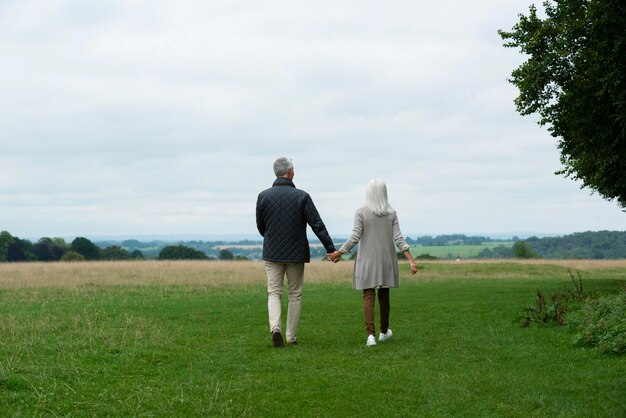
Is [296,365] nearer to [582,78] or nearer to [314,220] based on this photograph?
[314,220]

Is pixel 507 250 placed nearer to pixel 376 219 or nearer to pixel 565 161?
pixel 565 161

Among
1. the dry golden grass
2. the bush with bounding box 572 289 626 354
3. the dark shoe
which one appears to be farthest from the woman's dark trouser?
the dry golden grass

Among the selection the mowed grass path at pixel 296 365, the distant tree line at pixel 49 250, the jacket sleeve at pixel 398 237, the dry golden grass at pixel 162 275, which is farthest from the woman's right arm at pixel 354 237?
the distant tree line at pixel 49 250

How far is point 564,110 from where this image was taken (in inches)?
883

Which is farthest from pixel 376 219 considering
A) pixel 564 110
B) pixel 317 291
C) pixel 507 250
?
pixel 507 250

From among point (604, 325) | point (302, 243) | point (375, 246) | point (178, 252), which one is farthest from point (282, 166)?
point (178, 252)

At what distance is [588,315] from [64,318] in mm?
10419

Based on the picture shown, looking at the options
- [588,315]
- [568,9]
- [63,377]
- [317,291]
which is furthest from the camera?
[317,291]

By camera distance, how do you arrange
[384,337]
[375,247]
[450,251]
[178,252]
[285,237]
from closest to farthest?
[285,237]
[375,247]
[384,337]
[178,252]
[450,251]

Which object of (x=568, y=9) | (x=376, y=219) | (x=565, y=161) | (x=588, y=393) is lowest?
(x=588, y=393)

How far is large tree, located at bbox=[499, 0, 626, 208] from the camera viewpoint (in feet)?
61.4

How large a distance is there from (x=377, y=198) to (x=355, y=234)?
0.71m

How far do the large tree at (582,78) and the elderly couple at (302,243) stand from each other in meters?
9.16

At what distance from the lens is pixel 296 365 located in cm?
1003
